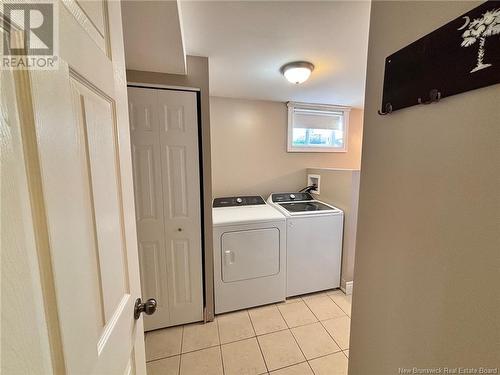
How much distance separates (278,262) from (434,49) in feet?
6.52

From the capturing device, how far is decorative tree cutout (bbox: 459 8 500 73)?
0.51m

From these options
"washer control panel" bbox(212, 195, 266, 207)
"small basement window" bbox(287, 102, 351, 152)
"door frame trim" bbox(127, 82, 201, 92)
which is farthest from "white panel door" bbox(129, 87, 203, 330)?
"small basement window" bbox(287, 102, 351, 152)

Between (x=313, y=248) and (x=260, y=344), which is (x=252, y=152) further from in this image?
(x=260, y=344)

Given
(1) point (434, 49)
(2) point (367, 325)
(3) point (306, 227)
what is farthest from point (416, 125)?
(3) point (306, 227)

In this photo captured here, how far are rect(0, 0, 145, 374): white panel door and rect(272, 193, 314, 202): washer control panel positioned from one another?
7.30 ft

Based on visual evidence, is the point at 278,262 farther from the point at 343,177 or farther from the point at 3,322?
the point at 3,322

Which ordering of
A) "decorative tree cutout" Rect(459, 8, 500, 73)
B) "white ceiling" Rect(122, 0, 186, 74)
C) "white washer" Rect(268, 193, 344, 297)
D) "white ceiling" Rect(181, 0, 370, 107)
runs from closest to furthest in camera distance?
"decorative tree cutout" Rect(459, 8, 500, 73)
"white ceiling" Rect(122, 0, 186, 74)
"white ceiling" Rect(181, 0, 370, 107)
"white washer" Rect(268, 193, 344, 297)

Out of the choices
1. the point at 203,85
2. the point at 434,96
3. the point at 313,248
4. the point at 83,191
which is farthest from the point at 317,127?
the point at 83,191

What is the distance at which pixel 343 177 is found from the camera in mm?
2439

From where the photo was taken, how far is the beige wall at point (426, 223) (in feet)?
1.83

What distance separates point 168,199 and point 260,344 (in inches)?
57.3
